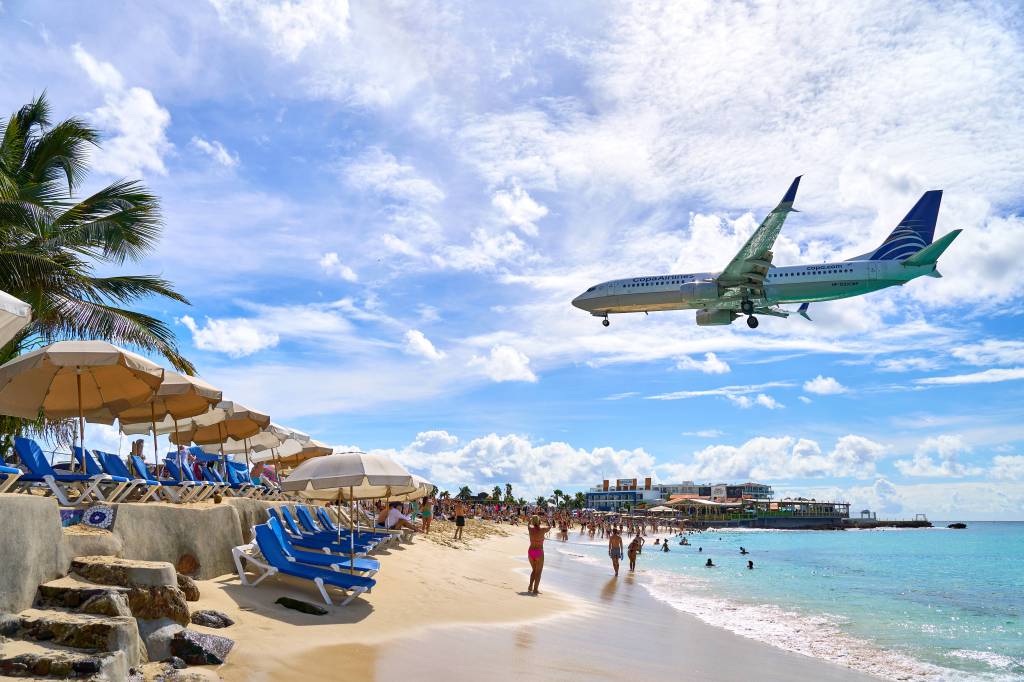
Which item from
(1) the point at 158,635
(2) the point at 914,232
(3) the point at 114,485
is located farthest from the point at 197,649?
(2) the point at 914,232

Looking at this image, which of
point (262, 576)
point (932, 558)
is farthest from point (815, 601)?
point (932, 558)

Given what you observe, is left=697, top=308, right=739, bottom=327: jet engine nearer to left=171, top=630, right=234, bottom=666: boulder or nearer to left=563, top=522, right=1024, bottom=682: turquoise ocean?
left=563, top=522, right=1024, bottom=682: turquoise ocean

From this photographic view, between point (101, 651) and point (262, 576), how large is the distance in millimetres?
3628

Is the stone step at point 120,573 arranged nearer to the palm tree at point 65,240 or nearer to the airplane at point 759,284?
Result: the palm tree at point 65,240

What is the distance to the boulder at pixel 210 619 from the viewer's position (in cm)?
689

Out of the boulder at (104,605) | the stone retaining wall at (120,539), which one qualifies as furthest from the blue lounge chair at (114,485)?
the boulder at (104,605)

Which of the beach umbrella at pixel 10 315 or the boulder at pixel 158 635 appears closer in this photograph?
the beach umbrella at pixel 10 315

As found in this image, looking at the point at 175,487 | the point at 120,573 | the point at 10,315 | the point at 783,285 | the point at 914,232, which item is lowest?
the point at 120,573

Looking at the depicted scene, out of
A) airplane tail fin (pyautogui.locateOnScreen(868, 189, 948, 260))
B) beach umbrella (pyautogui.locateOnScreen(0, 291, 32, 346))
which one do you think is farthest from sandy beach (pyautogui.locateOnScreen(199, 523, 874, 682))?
airplane tail fin (pyautogui.locateOnScreen(868, 189, 948, 260))

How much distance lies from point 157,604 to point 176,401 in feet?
25.4

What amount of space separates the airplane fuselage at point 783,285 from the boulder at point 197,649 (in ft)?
96.7

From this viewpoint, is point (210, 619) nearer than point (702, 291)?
Yes

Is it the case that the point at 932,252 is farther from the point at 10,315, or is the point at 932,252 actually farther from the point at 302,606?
the point at 10,315

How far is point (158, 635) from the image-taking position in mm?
6070
